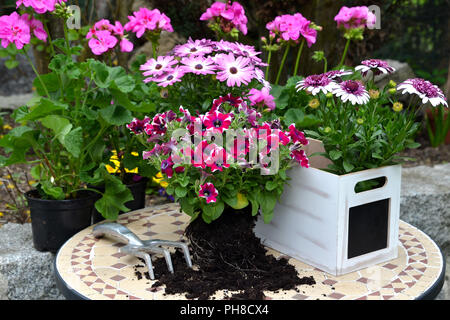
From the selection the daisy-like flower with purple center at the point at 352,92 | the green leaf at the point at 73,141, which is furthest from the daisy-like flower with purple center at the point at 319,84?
the green leaf at the point at 73,141

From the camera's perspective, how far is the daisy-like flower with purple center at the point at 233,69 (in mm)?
1399

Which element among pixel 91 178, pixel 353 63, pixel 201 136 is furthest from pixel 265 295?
pixel 353 63

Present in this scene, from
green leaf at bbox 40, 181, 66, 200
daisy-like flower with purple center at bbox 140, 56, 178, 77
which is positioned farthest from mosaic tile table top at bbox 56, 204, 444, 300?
daisy-like flower with purple center at bbox 140, 56, 178, 77

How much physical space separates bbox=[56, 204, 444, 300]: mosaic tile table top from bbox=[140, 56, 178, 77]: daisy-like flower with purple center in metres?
0.49

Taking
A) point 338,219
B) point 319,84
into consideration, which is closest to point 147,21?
point 319,84

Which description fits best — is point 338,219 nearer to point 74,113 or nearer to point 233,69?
point 233,69

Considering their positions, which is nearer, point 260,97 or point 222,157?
point 222,157

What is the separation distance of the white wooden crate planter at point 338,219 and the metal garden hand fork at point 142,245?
0.30m

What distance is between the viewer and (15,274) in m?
1.90

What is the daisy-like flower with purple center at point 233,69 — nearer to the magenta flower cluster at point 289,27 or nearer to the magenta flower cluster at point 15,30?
the magenta flower cluster at point 289,27

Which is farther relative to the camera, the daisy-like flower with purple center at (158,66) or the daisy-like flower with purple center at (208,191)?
the daisy-like flower with purple center at (158,66)

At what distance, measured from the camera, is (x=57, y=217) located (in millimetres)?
1752

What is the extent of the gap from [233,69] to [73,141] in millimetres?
519

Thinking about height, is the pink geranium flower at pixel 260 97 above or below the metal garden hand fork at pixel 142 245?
Answer: above
